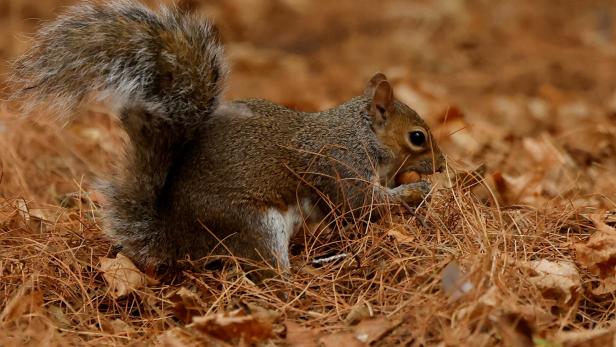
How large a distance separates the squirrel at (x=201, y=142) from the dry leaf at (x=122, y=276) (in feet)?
0.21

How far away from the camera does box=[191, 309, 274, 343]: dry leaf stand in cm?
228

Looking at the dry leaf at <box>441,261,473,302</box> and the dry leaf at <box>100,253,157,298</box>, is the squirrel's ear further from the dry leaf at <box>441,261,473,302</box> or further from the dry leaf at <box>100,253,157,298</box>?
the dry leaf at <box>100,253,157,298</box>

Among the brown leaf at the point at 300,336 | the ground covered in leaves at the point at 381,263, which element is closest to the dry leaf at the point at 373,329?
the ground covered in leaves at the point at 381,263

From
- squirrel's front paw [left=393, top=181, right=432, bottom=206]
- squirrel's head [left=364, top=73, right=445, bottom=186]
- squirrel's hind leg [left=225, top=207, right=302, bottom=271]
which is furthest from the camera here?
squirrel's head [left=364, top=73, right=445, bottom=186]

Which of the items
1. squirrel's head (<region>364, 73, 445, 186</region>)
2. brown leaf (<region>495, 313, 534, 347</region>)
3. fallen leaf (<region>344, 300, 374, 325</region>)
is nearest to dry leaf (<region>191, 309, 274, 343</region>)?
fallen leaf (<region>344, 300, 374, 325</region>)

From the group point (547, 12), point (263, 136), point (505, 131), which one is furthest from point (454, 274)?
point (547, 12)

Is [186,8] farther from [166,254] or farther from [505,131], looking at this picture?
[505,131]

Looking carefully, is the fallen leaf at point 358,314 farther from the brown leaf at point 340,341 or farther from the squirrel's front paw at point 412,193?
the squirrel's front paw at point 412,193

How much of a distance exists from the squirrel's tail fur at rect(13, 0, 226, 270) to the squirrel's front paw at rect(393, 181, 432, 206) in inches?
29.5

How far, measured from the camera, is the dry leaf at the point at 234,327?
228cm

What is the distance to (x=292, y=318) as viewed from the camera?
2.60 meters

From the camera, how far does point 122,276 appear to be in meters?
A: 2.78

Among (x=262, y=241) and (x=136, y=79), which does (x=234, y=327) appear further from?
(x=136, y=79)

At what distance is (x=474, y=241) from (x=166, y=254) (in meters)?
1.02
